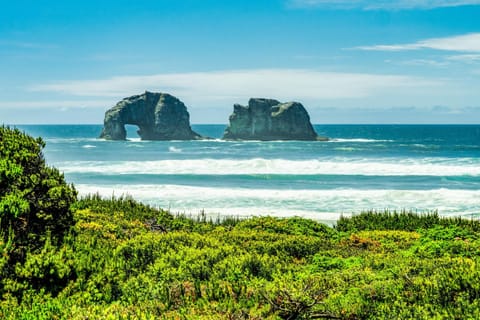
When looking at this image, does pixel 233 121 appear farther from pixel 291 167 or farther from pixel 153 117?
pixel 291 167

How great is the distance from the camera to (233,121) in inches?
5325

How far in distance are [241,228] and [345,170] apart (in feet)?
124

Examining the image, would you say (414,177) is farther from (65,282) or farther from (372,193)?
(65,282)

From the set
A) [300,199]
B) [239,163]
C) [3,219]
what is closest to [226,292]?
[3,219]

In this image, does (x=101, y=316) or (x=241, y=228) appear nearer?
(x=101, y=316)

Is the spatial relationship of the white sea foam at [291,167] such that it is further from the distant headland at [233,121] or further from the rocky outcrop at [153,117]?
the rocky outcrop at [153,117]

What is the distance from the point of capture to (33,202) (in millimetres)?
11984

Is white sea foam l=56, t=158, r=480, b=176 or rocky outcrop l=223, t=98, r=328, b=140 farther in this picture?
rocky outcrop l=223, t=98, r=328, b=140

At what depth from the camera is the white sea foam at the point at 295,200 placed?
1215 inches

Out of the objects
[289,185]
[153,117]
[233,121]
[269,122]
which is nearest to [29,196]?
[289,185]

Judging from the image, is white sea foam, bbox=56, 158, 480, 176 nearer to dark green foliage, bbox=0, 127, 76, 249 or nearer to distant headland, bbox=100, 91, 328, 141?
dark green foliage, bbox=0, 127, 76, 249

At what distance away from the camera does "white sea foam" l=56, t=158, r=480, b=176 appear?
53.4m

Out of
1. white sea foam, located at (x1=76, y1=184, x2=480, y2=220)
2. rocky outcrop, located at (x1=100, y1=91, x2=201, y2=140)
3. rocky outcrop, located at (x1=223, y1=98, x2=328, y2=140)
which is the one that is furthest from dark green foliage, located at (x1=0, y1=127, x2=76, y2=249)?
rocky outcrop, located at (x1=100, y1=91, x2=201, y2=140)

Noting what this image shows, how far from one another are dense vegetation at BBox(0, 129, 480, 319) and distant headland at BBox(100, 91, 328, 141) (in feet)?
389
